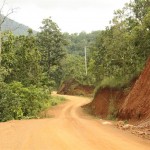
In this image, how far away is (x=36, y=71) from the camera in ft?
121

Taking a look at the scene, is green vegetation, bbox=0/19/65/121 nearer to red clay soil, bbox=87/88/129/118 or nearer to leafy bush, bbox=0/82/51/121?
leafy bush, bbox=0/82/51/121

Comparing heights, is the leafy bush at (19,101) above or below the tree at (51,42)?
below

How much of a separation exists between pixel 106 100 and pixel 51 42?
26.8 metres

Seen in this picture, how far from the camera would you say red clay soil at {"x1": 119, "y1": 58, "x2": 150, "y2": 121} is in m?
20.0

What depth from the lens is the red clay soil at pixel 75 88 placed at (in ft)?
208

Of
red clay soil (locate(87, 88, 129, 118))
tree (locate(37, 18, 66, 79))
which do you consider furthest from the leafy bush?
tree (locate(37, 18, 66, 79))

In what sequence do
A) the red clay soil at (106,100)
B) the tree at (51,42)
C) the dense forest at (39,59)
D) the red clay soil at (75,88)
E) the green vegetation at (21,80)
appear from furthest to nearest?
the red clay soil at (75,88) < the tree at (51,42) < the red clay soil at (106,100) < the dense forest at (39,59) < the green vegetation at (21,80)

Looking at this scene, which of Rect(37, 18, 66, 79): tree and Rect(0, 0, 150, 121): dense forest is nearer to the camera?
Rect(0, 0, 150, 121): dense forest

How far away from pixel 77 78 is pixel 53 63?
8227mm

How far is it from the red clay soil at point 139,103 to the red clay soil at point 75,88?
3845 cm

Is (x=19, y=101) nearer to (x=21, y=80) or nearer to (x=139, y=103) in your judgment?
(x=21, y=80)

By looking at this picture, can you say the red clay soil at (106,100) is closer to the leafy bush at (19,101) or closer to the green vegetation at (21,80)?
the green vegetation at (21,80)

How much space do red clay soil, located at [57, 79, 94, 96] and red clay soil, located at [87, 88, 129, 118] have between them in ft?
79.3

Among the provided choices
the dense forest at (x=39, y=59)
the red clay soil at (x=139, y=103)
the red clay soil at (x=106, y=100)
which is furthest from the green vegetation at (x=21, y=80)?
the red clay soil at (x=139, y=103)
